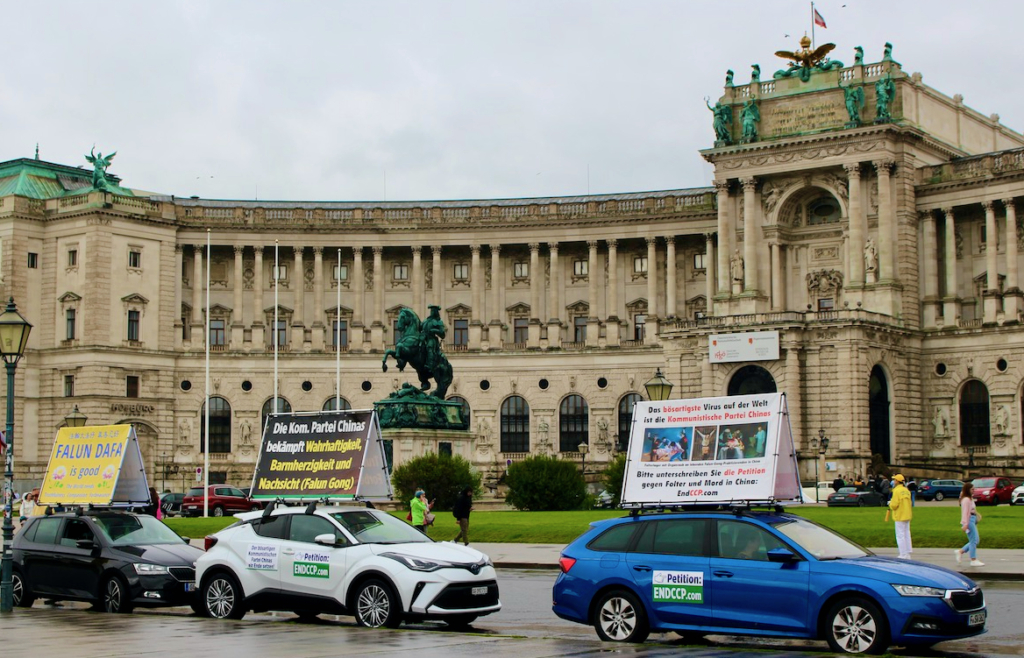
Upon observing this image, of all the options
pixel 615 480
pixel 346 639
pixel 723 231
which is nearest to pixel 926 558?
pixel 346 639

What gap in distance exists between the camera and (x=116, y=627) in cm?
2555

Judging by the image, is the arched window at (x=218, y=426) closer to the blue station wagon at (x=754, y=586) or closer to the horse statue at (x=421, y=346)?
the horse statue at (x=421, y=346)

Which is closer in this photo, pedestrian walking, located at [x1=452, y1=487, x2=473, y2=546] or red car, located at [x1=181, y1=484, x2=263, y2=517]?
pedestrian walking, located at [x1=452, y1=487, x2=473, y2=546]

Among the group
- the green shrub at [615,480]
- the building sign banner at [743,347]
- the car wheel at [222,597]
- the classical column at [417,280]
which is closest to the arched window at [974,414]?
the building sign banner at [743,347]

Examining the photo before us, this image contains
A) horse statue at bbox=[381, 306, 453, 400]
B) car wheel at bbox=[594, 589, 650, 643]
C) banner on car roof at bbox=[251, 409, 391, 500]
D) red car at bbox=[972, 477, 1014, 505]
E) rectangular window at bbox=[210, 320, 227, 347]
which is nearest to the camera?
car wheel at bbox=[594, 589, 650, 643]

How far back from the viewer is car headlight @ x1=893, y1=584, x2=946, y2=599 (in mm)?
20641

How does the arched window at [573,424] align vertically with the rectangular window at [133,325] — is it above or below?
below

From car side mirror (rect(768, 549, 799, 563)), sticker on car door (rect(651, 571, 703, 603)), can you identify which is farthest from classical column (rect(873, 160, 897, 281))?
car side mirror (rect(768, 549, 799, 563))

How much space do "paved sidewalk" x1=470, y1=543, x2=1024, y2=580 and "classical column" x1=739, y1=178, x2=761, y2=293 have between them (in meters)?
52.2

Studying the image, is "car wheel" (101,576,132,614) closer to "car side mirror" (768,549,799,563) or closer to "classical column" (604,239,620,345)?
"car side mirror" (768,549,799,563)

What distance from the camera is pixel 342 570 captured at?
2544 cm

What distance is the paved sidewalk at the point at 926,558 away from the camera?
Result: 34.0 meters

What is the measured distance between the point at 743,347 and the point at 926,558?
5068 centimetres

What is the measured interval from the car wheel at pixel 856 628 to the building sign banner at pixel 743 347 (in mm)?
67421
